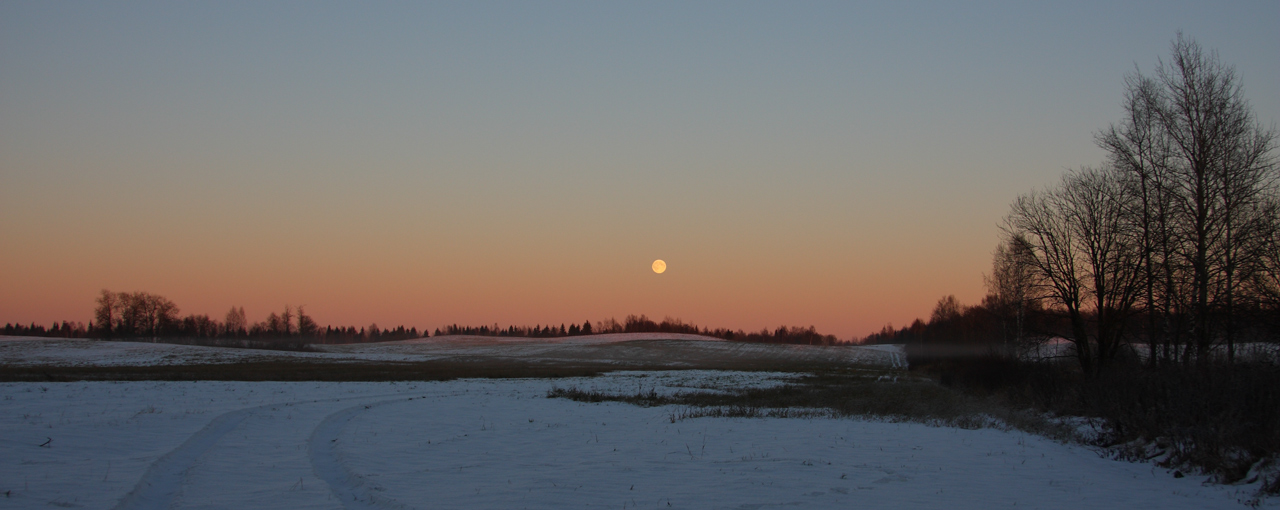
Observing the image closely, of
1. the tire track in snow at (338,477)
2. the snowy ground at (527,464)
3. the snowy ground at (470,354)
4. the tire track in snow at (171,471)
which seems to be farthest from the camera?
the snowy ground at (470,354)

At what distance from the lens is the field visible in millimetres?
10281

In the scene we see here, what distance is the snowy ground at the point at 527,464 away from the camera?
10219mm

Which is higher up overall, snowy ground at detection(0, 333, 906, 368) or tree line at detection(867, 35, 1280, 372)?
tree line at detection(867, 35, 1280, 372)

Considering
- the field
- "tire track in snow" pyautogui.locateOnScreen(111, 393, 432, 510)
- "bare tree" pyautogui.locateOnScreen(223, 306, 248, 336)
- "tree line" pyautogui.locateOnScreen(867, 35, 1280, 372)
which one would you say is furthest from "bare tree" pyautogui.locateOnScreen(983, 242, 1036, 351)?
"bare tree" pyautogui.locateOnScreen(223, 306, 248, 336)

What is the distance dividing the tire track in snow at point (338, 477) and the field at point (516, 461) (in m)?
0.05

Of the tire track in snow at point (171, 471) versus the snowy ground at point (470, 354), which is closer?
the tire track in snow at point (171, 471)

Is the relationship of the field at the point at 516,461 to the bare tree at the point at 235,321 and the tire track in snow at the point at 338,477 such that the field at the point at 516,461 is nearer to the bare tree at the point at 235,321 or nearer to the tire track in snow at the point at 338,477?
the tire track in snow at the point at 338,477

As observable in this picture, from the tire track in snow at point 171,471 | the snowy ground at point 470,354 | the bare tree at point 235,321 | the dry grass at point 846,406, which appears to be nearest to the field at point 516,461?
the tire track in snow at point 171,471

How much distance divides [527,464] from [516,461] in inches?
20.4

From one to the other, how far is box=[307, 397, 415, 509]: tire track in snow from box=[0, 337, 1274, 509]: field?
0.17 feet

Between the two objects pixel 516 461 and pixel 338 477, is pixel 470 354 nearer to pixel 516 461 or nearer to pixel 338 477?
pixel 516 461

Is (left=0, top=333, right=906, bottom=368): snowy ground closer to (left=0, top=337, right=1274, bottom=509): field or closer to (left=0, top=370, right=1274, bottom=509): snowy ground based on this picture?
(left=0, top=337, right=1274, bottom=509): field

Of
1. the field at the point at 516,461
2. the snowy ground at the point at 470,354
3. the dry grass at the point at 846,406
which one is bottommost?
the snowy ground at the point at 470,354

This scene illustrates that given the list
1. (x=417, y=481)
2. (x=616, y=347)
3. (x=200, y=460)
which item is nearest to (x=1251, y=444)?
Result: (x=417, y=481)
